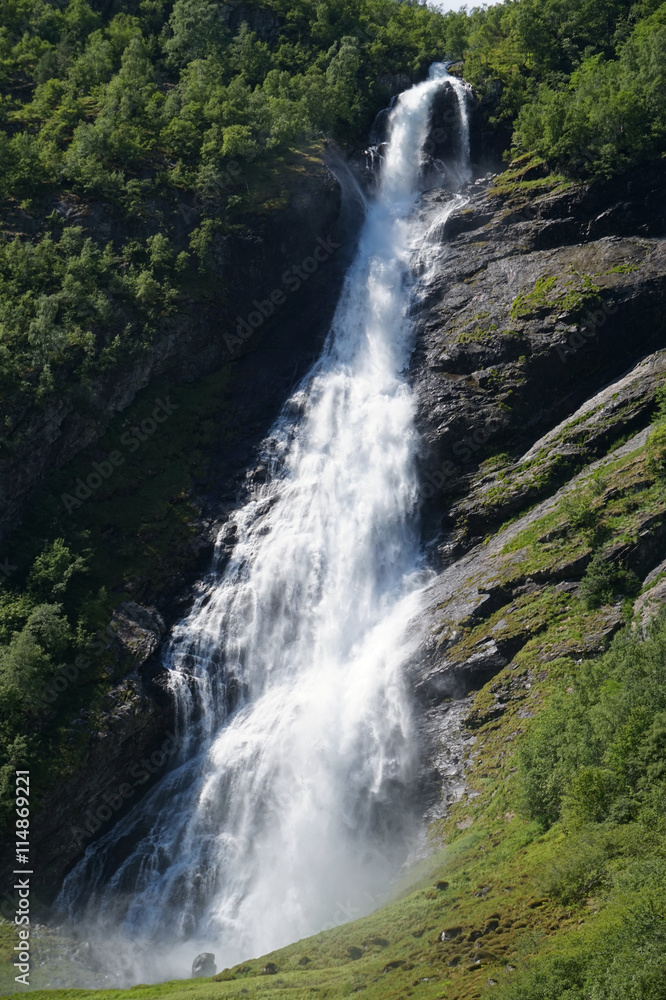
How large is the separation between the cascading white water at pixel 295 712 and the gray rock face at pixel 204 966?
103cm

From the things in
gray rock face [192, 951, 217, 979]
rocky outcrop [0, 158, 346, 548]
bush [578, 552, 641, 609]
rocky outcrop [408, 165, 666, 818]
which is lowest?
gray rock face [192, 951, 217, 979]

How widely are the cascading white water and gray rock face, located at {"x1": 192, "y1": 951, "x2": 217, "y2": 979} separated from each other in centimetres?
103

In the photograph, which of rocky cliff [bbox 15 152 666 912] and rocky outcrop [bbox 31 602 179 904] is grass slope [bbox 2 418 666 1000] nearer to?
rocky cliff [bbox 15 152 666 912]

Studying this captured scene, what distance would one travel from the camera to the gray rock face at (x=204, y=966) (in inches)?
877

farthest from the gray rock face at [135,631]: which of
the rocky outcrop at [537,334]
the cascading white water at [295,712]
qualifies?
the rocky outcrop at [537,334]

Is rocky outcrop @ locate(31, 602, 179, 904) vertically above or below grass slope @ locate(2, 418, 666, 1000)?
above

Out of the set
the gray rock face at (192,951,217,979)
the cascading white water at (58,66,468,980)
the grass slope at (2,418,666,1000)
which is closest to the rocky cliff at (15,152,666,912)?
the grass slope at (2,418,666,1000)

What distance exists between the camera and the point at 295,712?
28.9 metres

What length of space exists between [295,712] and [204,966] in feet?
29.3

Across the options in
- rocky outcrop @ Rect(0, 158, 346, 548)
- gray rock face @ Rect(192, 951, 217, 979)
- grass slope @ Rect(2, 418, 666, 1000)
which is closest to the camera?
grass slope @ Rect(2, 418, 666, 1000)

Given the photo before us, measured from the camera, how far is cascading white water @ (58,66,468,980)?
81.6 ft

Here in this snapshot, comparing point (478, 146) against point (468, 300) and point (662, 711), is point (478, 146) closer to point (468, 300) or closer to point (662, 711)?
point (468, 300)

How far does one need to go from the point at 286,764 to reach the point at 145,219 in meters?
30.7

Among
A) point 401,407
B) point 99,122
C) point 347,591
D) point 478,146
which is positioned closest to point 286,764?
point 347,591
